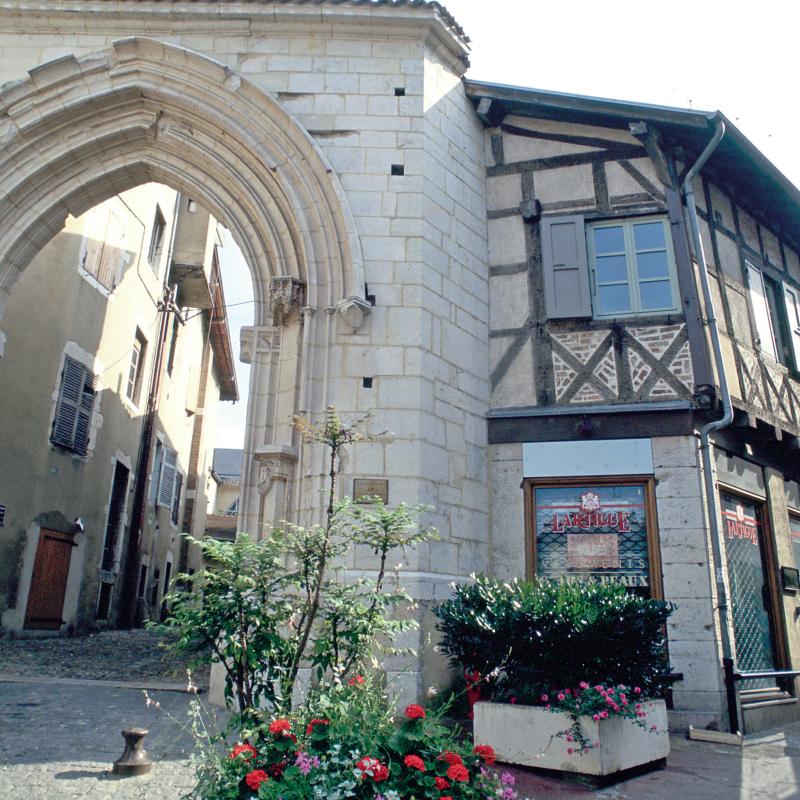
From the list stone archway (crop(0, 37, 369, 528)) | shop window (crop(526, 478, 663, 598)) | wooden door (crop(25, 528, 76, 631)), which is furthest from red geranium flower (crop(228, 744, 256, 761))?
wooden door (crop(25, 528, 76, 631))

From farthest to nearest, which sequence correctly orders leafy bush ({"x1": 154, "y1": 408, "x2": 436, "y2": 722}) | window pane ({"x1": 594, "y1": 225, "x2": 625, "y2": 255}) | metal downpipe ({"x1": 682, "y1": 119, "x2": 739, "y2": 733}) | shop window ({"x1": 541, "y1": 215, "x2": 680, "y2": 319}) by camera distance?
window pane ({"x1": 594, "y1": 225, "x2": 625, "y2": 255}) < shop window ({"x1": 541, "y1": 215, "x2": 680, "y2": 319}) < metal downpipe ({"x1": 682, "y1": 119, "x2": 739, "y2": 733}) < leafy bush ({"x1": 154, "y1": 408, "x2": 436, "y2": 722})

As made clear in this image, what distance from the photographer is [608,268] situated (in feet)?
21.2

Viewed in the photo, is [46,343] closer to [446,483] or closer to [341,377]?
[341,377]

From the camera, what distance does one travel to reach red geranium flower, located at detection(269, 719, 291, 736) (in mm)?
2492

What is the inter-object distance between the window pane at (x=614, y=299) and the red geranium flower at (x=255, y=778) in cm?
494

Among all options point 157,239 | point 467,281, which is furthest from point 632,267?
point 157,239

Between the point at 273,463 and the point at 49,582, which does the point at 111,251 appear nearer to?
the point at 49,582

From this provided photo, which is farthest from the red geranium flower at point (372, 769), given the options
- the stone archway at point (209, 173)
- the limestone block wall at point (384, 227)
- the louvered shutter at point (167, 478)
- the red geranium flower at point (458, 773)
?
the louvered shutter at point (167, 478)

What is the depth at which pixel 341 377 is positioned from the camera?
571 centimetres

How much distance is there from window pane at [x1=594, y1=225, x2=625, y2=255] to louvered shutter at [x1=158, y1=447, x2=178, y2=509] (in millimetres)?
9463

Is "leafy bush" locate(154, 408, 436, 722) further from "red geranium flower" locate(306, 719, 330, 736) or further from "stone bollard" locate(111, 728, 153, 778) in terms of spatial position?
"stone bollard" locate(111, 728, 153, 778)

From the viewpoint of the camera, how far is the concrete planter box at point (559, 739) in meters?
3.58

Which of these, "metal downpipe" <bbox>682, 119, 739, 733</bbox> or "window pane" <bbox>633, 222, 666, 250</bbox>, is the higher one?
"window pane" <bbox>633, 222, 666, 250</bbox>

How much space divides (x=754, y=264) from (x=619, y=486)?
327 centimetres
